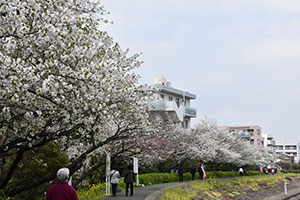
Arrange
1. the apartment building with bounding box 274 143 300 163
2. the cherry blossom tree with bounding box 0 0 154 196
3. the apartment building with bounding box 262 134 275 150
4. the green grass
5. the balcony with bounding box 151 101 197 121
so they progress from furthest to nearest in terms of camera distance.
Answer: the apartment building with bounding box 274 143 300 163
the apartment building with bounding box 262 134 275 150
the balcony with bounding box 151 101 197 121
the green grass
the cherry blossom tree with bounding box 0 0 154 196

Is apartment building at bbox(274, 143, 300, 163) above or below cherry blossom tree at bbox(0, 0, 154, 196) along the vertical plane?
below

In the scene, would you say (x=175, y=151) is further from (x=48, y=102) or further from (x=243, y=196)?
(x=48, y=102)

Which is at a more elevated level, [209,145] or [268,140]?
[268,140]

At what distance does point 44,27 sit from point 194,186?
47.5 feet

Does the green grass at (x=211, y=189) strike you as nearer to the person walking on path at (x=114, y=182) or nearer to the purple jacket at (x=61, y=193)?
the person walking on path at (x=114, y=182)

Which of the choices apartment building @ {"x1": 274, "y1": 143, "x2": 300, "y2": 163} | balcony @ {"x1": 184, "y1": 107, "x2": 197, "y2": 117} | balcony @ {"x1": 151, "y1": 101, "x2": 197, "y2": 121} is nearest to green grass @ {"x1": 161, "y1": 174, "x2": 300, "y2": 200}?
balcony @ {"x1": 151, "y1": 101, "x2": 197, "y2": 121}

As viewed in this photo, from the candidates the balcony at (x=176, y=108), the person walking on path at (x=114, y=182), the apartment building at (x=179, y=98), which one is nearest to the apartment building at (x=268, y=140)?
the apartment building at (x=179, y=98)

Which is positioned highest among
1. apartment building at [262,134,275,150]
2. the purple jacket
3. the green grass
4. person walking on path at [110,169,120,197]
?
apartment building at [262,134,275,150]

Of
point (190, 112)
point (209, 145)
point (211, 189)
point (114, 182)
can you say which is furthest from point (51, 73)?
point (190, 112)

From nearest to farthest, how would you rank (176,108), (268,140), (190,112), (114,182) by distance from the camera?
1. (114,182)
2. (176,108)
3. (190,112)
4. (268,140)

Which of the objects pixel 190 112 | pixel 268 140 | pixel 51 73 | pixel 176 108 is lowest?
pixel 268 140

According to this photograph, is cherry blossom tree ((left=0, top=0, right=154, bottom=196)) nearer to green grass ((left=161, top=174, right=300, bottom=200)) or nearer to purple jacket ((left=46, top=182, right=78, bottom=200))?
purple jacket ((left=46, top=182, right=78, bottom=200))

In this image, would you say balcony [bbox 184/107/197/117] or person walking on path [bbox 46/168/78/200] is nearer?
person walking on path [bbox 46/168/78/200]

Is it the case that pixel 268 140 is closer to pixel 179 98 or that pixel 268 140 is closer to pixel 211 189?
pixel 179 98
